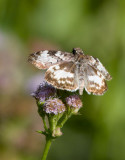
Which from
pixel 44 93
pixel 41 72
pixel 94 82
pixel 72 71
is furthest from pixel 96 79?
pixel 41 72

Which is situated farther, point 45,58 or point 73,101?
point 45,58

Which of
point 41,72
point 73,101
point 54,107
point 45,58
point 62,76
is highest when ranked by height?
point 41,72

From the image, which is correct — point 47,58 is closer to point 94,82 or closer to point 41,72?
point 94,82

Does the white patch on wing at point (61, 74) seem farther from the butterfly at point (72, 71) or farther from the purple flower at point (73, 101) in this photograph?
the purple flower at point (73, 101)

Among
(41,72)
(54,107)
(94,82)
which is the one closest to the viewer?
(54,107)

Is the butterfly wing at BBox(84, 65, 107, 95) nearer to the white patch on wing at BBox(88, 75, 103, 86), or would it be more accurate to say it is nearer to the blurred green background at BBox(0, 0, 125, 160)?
the white patch on wing at BBox(88, 75, 103, 86)

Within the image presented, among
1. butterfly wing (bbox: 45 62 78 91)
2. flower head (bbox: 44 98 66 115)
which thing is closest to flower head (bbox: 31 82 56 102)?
flower head (bbox: 44 98 66 115)

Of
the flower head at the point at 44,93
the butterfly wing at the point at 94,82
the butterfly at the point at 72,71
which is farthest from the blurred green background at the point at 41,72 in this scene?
the butterfly wing at the point at 94,82
